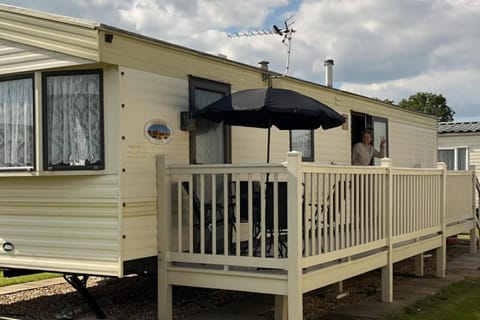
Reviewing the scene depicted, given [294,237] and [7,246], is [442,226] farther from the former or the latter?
[7,246]

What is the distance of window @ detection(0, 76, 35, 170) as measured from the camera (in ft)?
18.9

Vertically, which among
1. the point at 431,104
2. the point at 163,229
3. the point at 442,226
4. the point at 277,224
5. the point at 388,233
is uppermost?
the point at 431,104

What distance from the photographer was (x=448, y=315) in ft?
20.6

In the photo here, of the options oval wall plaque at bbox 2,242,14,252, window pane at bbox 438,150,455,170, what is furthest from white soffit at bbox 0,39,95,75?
window pane at bbox 438,150,455,170

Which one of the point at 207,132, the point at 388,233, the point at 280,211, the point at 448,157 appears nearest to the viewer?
the point at 280,211

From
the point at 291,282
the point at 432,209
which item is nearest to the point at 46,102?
the point at 291,282

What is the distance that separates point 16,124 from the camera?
5.86m

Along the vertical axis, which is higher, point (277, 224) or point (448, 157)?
point (448, 157)

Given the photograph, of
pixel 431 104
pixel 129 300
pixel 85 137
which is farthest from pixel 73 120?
pixel 431 104

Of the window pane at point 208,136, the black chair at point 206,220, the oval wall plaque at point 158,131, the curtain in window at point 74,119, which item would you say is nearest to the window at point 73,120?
the curtain in window at point 74,119

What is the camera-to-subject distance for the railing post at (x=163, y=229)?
581cm

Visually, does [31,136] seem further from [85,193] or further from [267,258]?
[267,258]

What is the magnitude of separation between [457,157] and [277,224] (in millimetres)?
15525

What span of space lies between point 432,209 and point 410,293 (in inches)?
57.7
